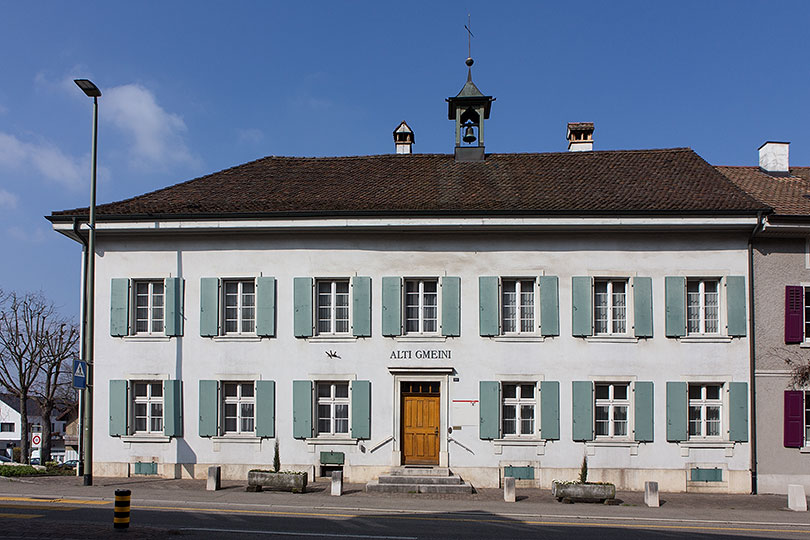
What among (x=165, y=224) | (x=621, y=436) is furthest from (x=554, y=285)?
(x=165, y=224)

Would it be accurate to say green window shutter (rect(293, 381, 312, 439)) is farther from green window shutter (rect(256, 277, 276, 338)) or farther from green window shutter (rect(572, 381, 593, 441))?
green window shutter (rect(572, 381, 593, 441))

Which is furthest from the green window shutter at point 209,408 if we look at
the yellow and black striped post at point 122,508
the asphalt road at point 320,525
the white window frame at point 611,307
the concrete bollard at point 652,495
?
the concrete bollard at point 652,495

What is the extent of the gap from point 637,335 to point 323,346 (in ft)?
26.4

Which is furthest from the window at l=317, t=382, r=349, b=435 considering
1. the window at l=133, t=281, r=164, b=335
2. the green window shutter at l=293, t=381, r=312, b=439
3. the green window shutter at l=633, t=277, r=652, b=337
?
the green window shutter at l=633, t=277, r=652, b=337

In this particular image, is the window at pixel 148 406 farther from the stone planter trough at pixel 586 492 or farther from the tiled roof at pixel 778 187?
the tiled roof at pixel 778 187

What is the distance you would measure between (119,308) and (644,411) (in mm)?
13873

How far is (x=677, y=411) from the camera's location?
61.3 feet

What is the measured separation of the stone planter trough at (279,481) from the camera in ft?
56.4

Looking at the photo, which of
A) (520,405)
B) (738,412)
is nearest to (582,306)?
(520,405)

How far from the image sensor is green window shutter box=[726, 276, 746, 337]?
61.6 feet

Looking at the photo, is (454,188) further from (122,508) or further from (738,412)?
(122,508)

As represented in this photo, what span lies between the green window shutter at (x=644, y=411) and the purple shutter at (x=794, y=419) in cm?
330

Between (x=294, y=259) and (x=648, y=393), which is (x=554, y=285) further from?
(x=294, y=259)

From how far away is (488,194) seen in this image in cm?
2028
